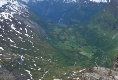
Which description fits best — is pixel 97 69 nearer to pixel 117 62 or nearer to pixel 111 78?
pixel 117 62

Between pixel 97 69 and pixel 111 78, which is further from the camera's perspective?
pixel 97 69

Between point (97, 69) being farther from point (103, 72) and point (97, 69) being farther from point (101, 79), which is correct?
point (101, 79)

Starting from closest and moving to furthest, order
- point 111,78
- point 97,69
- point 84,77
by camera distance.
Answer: point 111,78 < point 84,77 < point 97,69

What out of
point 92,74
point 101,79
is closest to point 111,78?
point 101,79

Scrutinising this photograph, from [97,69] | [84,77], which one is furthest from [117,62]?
[84,77]

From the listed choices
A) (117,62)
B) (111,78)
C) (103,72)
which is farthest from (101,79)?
(117,62)

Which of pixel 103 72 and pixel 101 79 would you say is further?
pixel 103 72

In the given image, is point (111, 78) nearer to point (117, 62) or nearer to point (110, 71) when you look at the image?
point (110, 71)

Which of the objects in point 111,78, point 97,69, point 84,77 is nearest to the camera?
point 111,78
